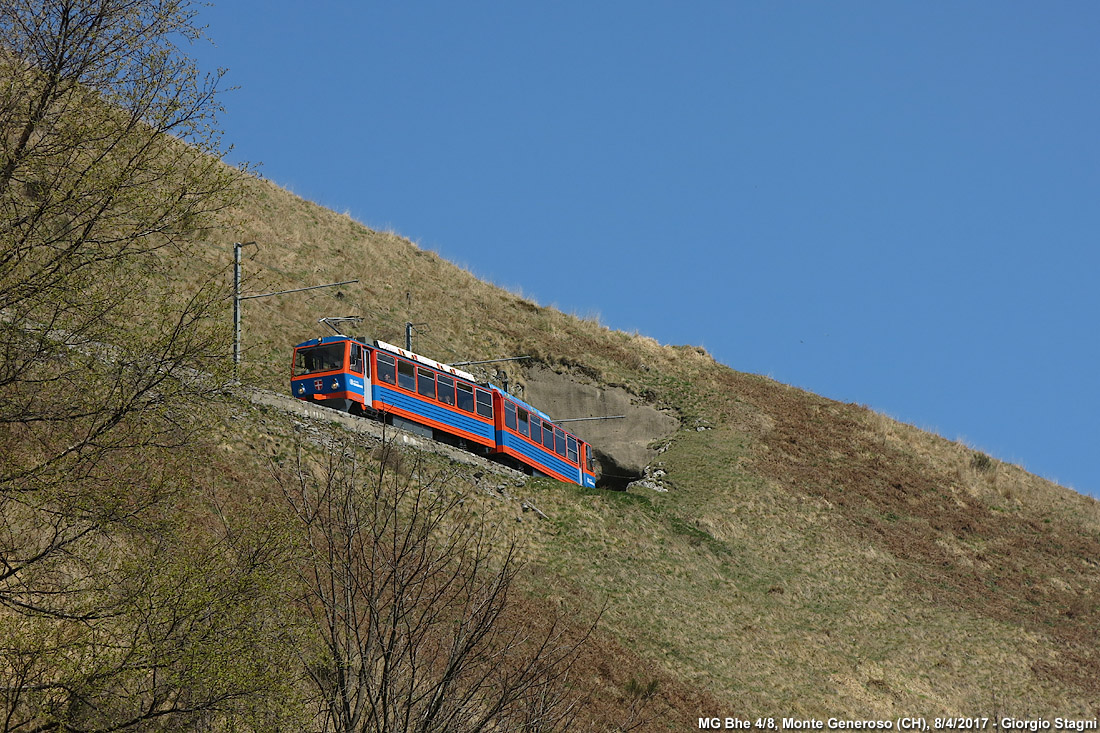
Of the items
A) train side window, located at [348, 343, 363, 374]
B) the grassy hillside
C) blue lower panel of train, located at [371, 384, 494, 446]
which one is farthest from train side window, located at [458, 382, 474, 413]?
train side window, located at [348, 343, 363, 374]

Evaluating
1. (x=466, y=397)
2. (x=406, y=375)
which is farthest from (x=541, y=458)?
(x=406, y=375)

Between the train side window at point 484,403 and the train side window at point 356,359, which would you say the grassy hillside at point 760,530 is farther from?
the train side window at point 484,403

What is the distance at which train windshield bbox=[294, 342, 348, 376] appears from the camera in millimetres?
31812

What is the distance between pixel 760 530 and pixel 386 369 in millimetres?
15466

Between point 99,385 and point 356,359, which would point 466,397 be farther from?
point 99,385

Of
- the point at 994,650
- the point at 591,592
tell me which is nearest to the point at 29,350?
the point at 591,592

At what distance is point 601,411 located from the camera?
52.3m

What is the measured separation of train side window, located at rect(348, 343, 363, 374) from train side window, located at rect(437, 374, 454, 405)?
3273mm

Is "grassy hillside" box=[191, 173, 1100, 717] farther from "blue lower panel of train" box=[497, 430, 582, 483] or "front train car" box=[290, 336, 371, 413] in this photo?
"blue lower panel of train" box=[497, 430, 582, 483]

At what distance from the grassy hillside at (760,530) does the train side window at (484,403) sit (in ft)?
11.6

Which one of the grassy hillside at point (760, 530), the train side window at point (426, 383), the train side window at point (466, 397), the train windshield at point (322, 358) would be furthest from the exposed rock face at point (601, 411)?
the train windshield at point (322, 358)

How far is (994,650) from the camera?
3244 centimetres

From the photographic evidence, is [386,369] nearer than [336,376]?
No

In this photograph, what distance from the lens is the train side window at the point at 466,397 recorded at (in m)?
35.2
